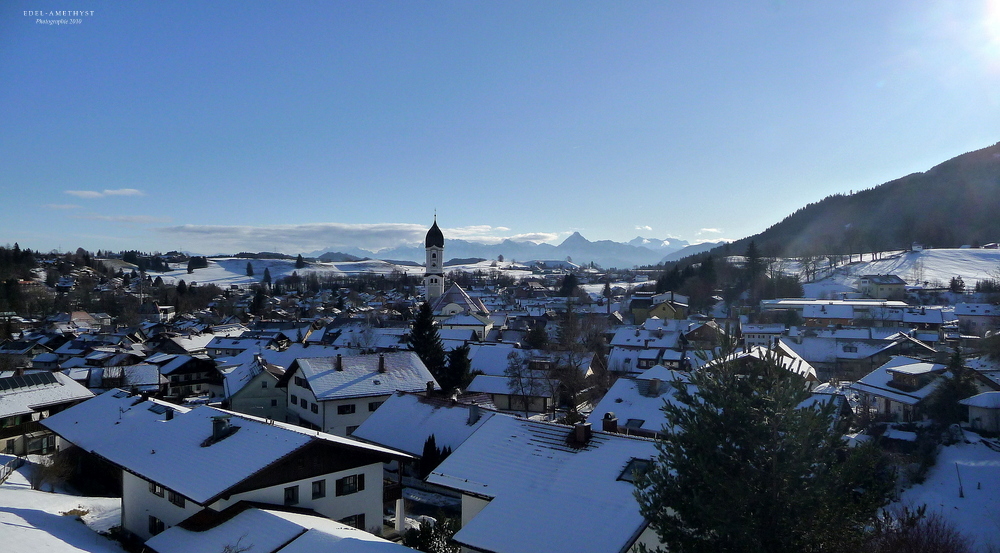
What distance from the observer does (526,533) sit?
1134 cm

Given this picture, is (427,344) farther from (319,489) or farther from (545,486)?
(545,486)

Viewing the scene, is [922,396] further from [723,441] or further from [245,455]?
[245,455]

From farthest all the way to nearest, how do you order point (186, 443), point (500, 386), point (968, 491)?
point (500, 386), point (968, 491), point (186, 443)

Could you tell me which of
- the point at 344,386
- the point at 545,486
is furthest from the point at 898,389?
the point at 344,386

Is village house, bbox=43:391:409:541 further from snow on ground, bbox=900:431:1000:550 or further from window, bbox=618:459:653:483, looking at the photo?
snow on ground, bbox=900:431:1000:550

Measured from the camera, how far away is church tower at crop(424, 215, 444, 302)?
79.8 meters

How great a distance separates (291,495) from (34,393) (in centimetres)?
2094

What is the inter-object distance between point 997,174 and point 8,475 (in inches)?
8398

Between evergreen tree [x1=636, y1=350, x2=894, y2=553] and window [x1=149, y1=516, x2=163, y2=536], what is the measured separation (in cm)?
1355

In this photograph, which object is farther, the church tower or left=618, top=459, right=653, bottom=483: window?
the church tower

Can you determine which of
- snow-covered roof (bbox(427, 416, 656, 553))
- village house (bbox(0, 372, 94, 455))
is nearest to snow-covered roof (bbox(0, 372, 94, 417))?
village house (bbox(0, 372, 94, 455))

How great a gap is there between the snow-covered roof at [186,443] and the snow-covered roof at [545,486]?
3127mm

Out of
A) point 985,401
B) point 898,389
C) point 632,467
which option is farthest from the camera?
point 898,389

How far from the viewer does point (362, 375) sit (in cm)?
2906
